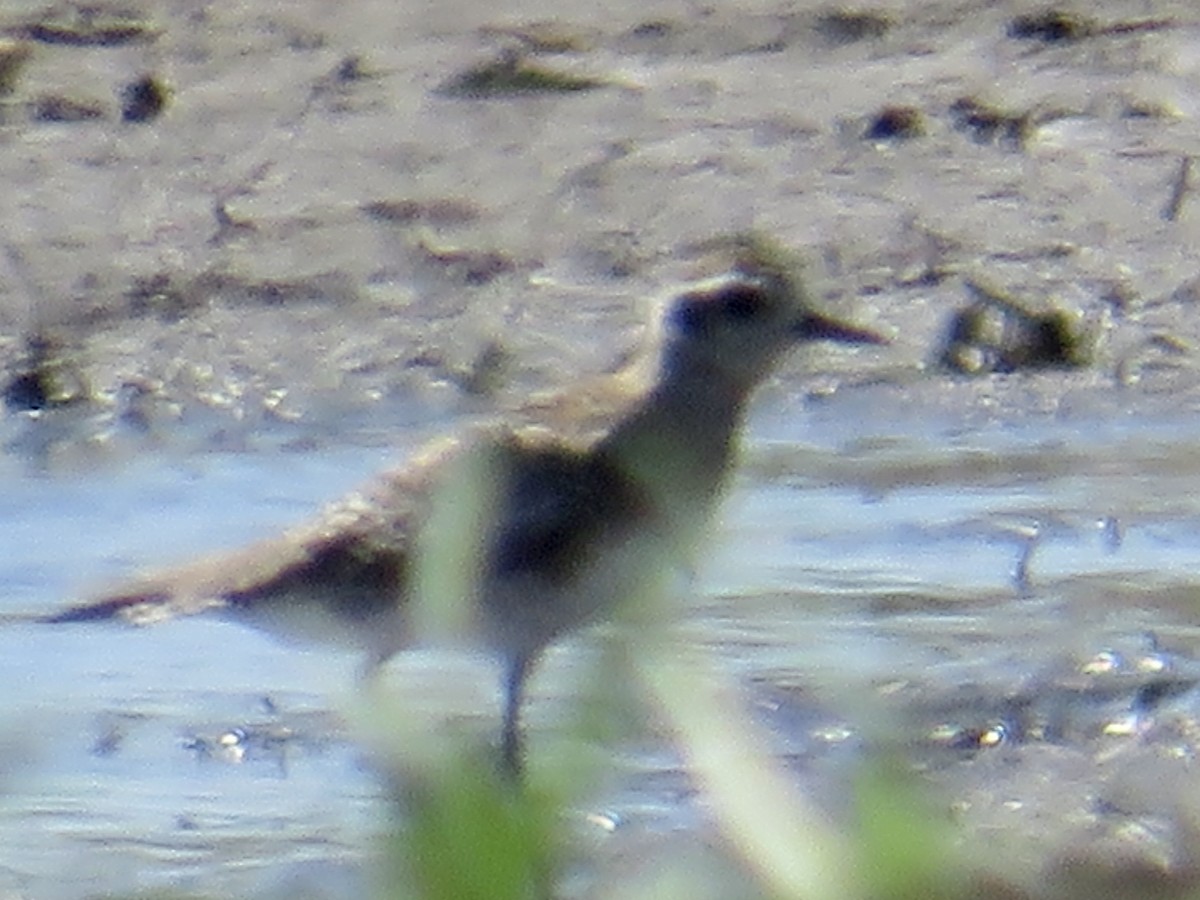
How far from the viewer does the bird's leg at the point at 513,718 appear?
1.62 meters

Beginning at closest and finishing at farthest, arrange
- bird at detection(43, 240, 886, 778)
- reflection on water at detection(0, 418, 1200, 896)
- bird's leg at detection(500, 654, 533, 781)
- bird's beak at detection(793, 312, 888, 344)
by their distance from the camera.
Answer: bird's leg at detection(500, 654, 533, 781), reflection on water at detection(0, 418, 1200, 896), bird at detection(43, 240, 886, 778), bird's beak at detection(793, 312, 888, 344)

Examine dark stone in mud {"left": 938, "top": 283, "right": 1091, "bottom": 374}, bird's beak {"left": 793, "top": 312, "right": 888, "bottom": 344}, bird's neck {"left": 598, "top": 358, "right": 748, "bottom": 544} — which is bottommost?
dark stone in mud {"left": 938, "top": 283, "right": 1091, "bottom": 374}

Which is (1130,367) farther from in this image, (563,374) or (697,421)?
(697,421)

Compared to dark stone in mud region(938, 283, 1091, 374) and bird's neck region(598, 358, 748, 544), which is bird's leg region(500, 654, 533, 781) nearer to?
bird's neck region(598, 358, 748, 544)

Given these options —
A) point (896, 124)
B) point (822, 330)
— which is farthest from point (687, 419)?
point (896, 124)

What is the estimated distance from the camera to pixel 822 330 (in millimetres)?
6441

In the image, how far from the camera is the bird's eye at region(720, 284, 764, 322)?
6277 mm

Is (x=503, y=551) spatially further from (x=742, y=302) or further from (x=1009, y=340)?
(x=1009, y=340)

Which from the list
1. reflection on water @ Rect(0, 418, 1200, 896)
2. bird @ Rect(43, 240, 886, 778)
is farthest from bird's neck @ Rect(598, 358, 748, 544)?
reflection on water @ Rect(0, 418, 1200, 896)

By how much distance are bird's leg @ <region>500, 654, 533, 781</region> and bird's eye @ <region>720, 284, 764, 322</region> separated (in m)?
1.36

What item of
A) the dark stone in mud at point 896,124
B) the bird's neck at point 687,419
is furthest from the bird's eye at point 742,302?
the dark stone in mud at point 896,124

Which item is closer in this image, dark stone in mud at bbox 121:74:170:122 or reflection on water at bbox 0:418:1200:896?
reflection on water at bbox 0:418:1200:896

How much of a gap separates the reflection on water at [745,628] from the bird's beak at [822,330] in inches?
14.7

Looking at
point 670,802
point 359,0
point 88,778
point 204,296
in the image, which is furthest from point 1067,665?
point 359,0
